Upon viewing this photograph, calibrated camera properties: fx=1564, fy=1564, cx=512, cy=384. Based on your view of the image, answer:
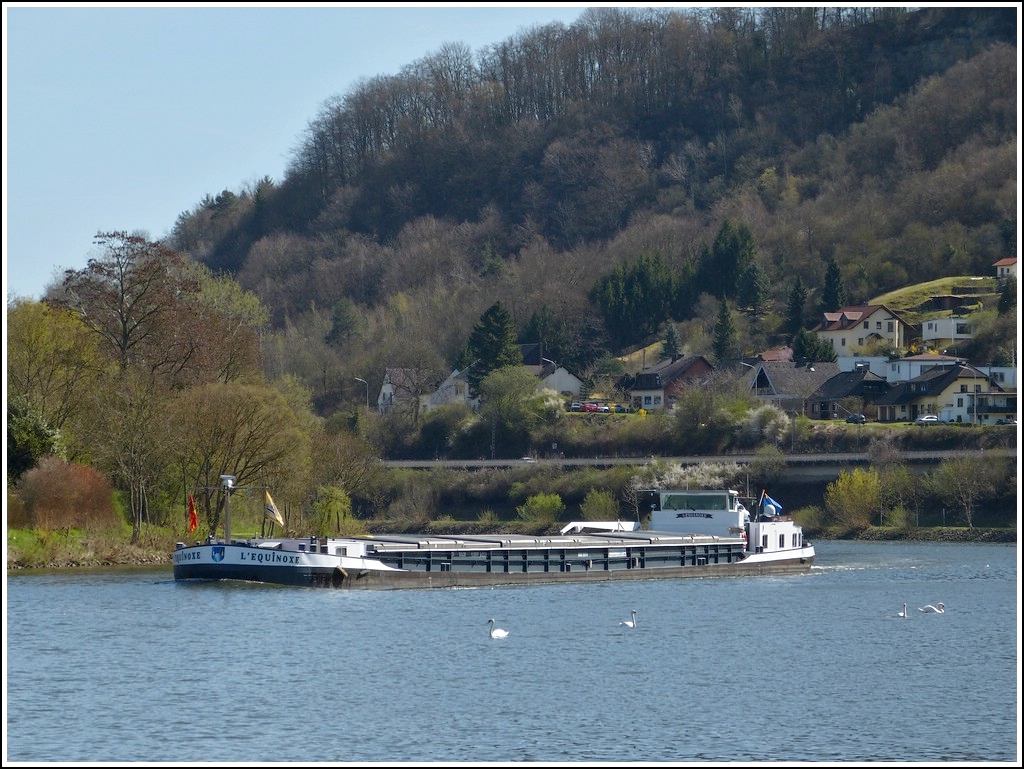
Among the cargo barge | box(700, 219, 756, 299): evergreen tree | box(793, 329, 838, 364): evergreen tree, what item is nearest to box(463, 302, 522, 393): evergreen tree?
box(793, 329, 838, 364): evergreen tree

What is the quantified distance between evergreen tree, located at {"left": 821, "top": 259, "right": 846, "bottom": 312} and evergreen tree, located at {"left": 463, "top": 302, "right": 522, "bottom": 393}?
31797 mm

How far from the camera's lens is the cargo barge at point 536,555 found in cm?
5147

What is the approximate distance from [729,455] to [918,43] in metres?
110

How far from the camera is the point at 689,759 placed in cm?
2612

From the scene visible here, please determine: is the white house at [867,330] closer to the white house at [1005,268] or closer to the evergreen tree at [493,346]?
the white house at [1005,268]

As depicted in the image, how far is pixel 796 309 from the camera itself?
13875 cm

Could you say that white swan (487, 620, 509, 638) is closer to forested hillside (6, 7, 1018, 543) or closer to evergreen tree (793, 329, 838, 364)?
forested hillside (6, 7, 1018, 543)

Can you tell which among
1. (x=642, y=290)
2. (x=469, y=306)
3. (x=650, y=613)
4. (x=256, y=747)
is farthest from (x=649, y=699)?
(x=469, y=306)

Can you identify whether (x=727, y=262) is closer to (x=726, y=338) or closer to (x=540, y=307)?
(x=726, y=338)

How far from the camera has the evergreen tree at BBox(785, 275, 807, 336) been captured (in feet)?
454

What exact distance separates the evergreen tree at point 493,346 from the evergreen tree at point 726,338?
1863cm

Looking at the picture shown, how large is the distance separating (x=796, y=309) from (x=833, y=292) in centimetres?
395

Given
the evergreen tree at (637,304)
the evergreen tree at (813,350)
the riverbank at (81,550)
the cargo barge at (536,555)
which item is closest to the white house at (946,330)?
the evergreen tree at (813,350)

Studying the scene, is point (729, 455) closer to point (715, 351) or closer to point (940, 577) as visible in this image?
point (715, 351)
